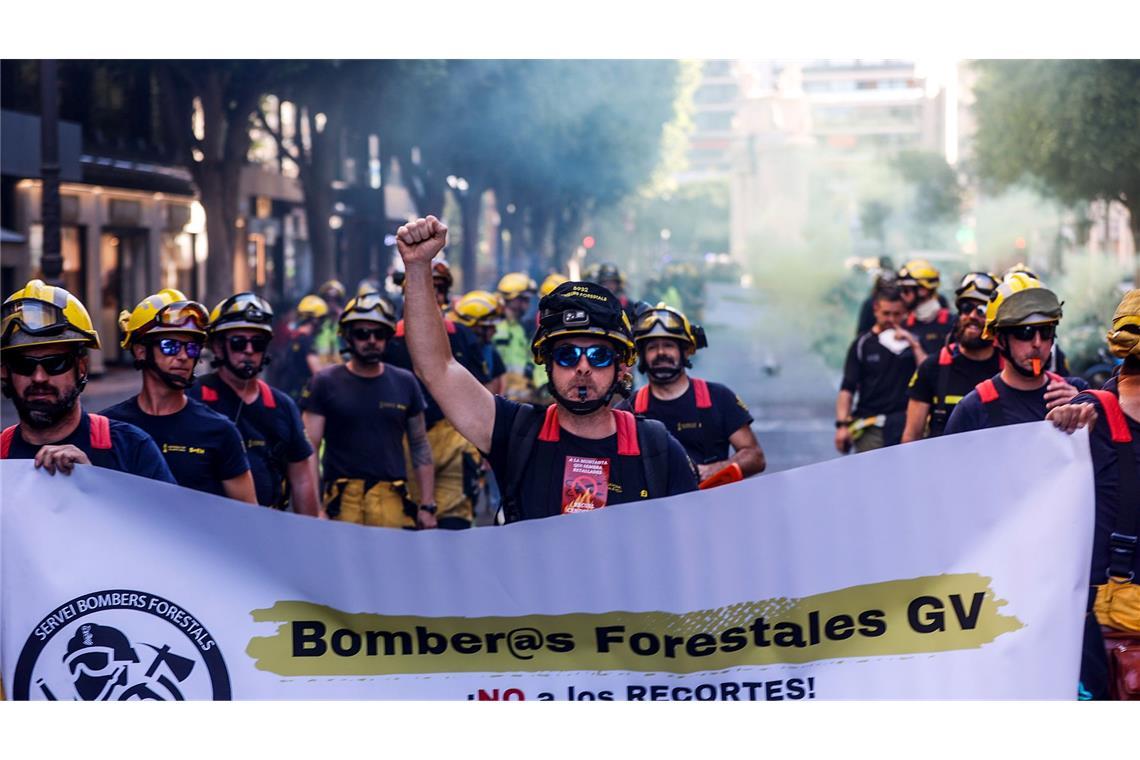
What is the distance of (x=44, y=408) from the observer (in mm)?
5691

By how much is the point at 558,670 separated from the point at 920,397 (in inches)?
186

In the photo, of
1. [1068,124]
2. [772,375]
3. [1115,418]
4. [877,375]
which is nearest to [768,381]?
[772,375]

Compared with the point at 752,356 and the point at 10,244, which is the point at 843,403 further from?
the point at 752,356

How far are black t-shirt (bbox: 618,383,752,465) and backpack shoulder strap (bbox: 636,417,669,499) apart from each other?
2755mm

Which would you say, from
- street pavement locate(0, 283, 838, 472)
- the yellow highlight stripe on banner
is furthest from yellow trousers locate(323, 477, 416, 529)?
street pavement locate(0, 283, 838, 472)

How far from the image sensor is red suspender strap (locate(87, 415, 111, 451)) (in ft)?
19.0

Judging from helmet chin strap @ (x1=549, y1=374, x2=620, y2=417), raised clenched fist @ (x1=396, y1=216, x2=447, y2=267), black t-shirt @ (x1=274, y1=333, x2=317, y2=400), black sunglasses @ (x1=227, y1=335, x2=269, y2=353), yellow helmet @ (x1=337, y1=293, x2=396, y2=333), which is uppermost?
raised clenched fist @ (x1=396, y1=216, x2=447, y2=267)

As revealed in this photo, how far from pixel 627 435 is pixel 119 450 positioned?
1.69 meters

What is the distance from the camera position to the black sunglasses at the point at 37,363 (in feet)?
18.7

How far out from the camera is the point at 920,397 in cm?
934

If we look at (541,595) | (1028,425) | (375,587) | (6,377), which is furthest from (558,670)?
(6,377)

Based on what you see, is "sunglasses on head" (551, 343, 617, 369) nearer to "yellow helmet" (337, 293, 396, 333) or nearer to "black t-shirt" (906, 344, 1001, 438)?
"yellow helmet" (337, 293, 396, 333)

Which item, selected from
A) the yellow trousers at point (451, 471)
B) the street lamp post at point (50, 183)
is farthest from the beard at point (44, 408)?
the street lamp post at point (50, 183)

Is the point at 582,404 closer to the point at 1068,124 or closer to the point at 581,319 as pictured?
the point at 581,319
